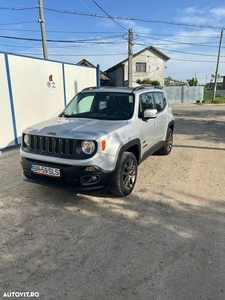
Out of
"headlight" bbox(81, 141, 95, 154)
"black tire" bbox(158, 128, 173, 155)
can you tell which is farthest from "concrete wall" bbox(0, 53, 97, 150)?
"headlight" bbox(81, 141, 95, 154)

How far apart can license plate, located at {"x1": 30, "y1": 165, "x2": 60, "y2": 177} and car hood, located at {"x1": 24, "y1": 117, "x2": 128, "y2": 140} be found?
0.50 metres

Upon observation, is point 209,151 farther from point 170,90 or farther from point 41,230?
point 170,90

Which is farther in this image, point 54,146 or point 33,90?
point 33,90

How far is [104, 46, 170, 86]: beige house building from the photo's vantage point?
36188 mm

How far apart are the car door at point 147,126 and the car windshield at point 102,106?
0.27m

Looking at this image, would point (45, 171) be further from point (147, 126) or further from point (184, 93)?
point (184, 93)

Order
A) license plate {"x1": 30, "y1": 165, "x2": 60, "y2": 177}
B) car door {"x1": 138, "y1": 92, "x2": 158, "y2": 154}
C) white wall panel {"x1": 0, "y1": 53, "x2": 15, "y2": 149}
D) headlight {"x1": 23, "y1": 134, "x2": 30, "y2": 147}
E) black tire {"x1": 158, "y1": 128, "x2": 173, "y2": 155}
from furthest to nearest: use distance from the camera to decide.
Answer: white wall panel {"x1": 0, "y1": 53, "x2": 15, "y2": 149} < black tire {"x1": 158, "y1": 128, "x2": 173, "y2": 155} < car door {"x1": 138, "y1": 92, "x2": 158, "y2": 154} < headlight {"x1": 23, "y1": 134, "x2": 30, "y2": 147} < license plate {"x1": 30, "y1": 165, "x2": 60, "y2": 177}

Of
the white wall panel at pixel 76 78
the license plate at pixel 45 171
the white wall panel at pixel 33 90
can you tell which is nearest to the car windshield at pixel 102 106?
the license plate at pixel 45 171

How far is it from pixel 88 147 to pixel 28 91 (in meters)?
5.71

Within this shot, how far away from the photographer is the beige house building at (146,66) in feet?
119

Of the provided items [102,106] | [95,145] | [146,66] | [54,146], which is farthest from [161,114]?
[146,66]

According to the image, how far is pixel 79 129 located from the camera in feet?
10.9

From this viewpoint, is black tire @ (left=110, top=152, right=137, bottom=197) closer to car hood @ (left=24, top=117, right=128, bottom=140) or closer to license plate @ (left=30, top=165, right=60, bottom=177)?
car hood @ (left=24, top=117, right=128, bottom=140)

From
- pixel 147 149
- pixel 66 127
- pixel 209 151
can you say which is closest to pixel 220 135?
pixel 209 151
